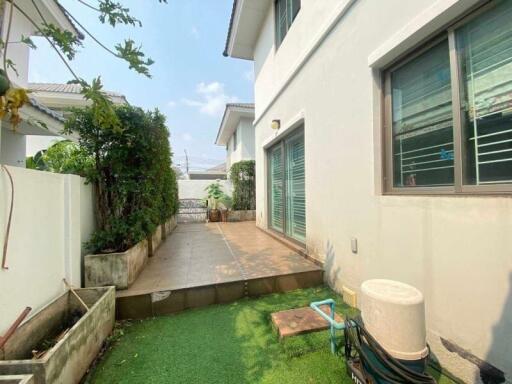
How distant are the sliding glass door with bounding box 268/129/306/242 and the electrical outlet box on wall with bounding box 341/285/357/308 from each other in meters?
1.81

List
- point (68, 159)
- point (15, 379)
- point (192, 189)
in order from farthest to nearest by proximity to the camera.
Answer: point (192, 189) < point (68, 159) < point (15, 379)

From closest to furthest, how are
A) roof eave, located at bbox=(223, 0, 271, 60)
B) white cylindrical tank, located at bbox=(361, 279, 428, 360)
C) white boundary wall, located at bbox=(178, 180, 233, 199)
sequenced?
white cylindrical tank, located at bbox=(361, 279, 428, 360), roof eave, located at bbox=(223, 0, 271, 60), white boundary wall, located at bbox=(178, 180, 233, 199)

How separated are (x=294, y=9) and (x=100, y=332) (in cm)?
665

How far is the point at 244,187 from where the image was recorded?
10.9 metres

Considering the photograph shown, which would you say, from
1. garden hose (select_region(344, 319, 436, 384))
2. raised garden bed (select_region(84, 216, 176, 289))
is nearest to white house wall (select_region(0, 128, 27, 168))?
raised garden bed (select_region(84, 216, 176, 289))

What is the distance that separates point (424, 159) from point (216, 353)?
282cm

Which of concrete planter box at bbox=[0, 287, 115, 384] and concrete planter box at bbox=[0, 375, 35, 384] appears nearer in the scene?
concrete planter box at bbox=[0, 375, 35, 384]

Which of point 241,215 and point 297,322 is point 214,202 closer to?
point 241,215

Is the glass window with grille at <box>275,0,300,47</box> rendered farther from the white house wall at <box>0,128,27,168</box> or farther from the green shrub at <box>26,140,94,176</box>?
the white house wall at <box>0,128,27,168</box>

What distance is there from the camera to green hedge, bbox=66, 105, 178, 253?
343cm

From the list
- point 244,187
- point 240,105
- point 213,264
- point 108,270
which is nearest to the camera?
point 108,270

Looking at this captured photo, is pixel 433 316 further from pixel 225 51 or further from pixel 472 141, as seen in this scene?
pixel 225 51

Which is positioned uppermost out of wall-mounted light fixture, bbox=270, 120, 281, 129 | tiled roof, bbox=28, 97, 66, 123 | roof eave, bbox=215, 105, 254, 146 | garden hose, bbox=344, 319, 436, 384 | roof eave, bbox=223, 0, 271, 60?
roof eave, bbox=223, 0, 271, 60

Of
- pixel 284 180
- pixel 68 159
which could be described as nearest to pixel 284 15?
pixel 284 180
